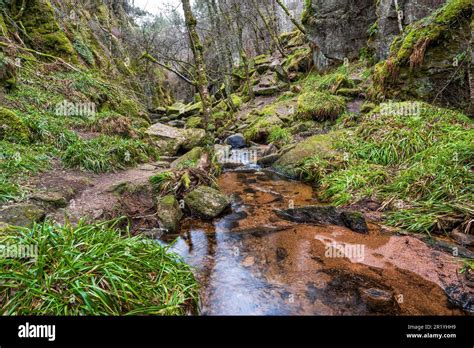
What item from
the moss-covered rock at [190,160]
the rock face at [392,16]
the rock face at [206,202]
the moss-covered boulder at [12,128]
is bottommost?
the rock face at [206,202]

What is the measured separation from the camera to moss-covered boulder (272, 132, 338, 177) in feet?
23.4

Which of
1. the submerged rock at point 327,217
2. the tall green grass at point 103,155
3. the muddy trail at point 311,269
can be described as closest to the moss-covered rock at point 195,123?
the tall green grass at point 103,155

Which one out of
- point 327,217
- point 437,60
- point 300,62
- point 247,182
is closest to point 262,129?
point 247,182

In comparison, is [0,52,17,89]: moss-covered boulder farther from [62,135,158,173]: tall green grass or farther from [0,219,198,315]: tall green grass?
[0,219,198,315]: tall green grass

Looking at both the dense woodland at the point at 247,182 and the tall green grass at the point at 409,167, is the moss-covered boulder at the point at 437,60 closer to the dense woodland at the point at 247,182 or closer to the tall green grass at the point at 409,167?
the dense woodland at the point at 247,182

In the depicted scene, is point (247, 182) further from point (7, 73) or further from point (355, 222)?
point (7, 73)

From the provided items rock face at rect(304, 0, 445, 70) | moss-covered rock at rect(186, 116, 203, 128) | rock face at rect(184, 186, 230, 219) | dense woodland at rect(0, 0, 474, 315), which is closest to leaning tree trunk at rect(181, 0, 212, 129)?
dense woodland at rect(0, 0, 474, 315)

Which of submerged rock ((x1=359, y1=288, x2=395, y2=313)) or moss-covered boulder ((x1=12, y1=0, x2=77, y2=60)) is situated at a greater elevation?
moss-covered boulder ((x1=12, y1=0, x2=77, y2=60))

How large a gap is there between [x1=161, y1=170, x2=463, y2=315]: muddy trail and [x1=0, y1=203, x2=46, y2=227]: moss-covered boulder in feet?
6.50

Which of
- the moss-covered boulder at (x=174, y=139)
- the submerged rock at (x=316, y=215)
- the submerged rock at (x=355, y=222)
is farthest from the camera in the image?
the moss-covered boulder at (x=174, y=139)

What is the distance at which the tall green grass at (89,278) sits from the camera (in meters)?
2.01

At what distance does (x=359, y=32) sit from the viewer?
12.5m

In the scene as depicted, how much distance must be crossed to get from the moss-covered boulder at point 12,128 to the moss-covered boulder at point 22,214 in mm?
2832

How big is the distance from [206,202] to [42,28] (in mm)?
10906
